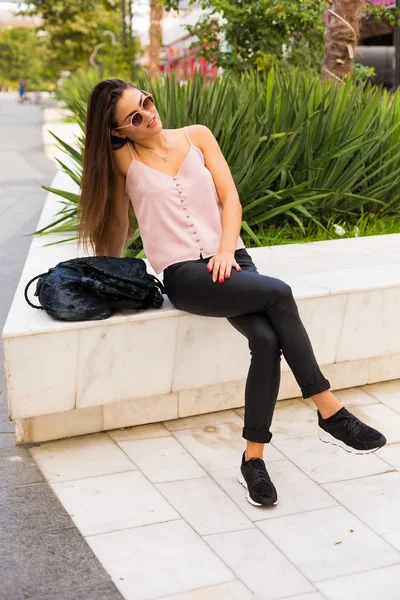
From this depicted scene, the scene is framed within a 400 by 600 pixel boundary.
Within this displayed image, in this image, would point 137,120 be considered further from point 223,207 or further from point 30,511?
point 30,511

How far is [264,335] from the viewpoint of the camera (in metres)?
3.29

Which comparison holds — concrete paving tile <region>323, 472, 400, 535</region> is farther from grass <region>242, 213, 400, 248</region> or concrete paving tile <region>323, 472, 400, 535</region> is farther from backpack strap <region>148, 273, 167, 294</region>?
grass <region>242, 213, 400, 248</region>

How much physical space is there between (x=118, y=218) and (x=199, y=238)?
1.30 ft

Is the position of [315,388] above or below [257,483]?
above

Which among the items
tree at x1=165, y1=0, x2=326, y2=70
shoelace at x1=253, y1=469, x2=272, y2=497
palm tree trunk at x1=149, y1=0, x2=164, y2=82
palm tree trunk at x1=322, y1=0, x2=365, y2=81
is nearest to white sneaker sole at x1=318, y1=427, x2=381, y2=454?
shoelace at x1=253, y1=469, x2=272, y2=497

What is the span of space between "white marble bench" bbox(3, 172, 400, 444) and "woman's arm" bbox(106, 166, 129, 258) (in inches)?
12.8

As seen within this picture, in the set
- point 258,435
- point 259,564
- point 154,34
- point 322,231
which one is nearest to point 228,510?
point 258,435

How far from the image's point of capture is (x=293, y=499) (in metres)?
3.29

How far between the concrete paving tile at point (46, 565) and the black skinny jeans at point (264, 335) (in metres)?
0.80

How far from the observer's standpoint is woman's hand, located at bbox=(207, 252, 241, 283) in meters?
3.40

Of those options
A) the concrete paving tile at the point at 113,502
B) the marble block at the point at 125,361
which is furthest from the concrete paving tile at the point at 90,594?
the marble block at the point at 125,361

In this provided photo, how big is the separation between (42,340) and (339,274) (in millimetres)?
1676

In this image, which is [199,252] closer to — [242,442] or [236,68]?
[242,442]

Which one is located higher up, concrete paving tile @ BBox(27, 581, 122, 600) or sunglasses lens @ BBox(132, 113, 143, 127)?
sunglasses lens @ BBox(132, 113, 143, 127)
